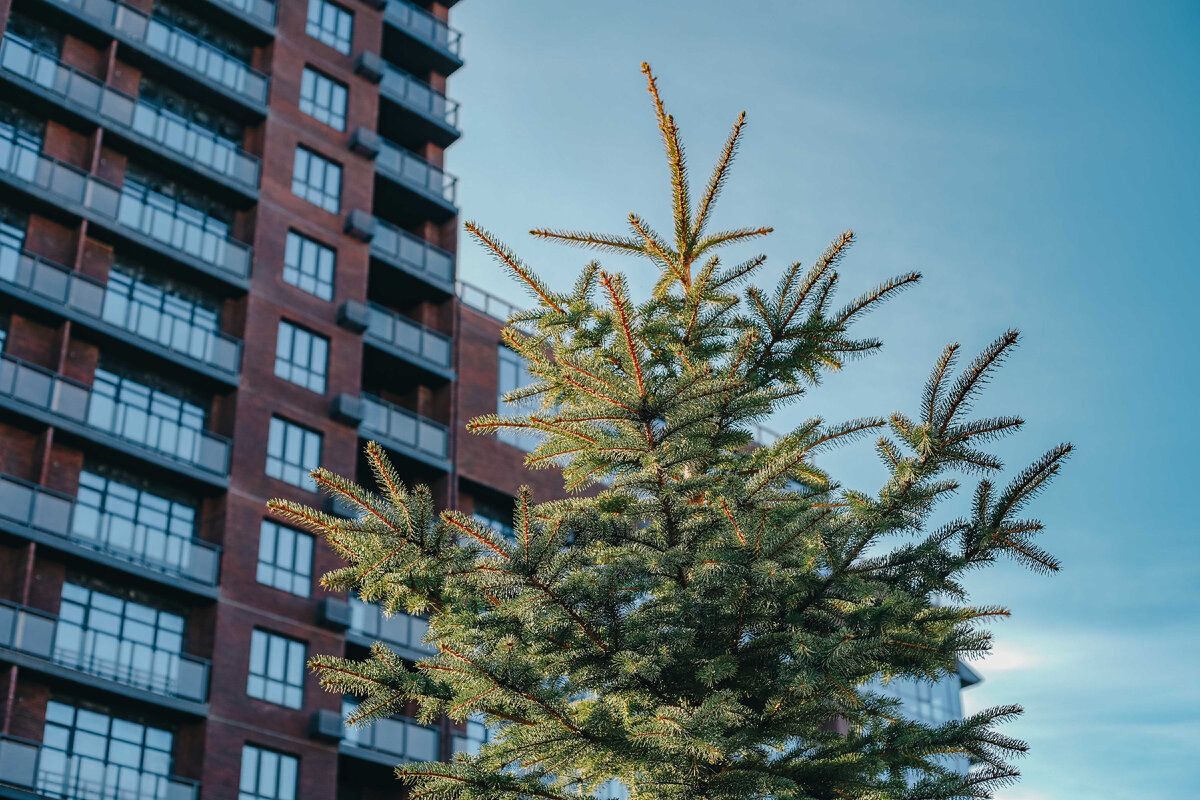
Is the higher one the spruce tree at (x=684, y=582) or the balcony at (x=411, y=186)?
the balcony at (x=411, y=186)

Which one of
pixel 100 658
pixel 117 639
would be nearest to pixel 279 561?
pixel 117 639

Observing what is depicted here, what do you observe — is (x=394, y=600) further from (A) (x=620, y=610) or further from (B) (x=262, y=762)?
(B) (x=262, y=762)

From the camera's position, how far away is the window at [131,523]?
1129 inches

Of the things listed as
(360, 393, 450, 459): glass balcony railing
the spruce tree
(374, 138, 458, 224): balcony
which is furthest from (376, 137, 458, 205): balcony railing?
the spruce tree

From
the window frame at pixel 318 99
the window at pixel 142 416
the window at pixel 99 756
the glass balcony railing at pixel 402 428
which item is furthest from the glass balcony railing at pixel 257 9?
the window at pixel 99 756

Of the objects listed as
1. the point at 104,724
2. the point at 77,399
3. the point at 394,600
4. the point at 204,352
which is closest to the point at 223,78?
the point at 204,352

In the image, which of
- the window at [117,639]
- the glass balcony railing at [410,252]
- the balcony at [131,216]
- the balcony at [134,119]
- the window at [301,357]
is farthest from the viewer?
the glass balcony railing at [410,252]

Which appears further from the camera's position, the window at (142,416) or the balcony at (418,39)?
the balcony at (418,39)

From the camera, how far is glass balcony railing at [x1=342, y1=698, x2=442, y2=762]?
3130 cm

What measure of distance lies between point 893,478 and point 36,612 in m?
23.5

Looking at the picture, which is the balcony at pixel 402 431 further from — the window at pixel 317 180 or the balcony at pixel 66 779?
the balcony at pixel 66 779

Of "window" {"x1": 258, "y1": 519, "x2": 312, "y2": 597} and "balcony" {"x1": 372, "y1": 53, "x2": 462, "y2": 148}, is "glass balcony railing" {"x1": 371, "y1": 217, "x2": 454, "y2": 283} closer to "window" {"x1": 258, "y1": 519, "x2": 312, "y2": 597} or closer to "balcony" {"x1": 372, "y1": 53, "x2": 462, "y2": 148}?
"balcony" {"x1": 372, "y1": 53, "x2": 462, "y2": 148}

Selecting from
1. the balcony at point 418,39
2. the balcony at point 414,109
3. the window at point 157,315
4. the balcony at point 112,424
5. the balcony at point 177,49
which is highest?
the balcony at point 418,39

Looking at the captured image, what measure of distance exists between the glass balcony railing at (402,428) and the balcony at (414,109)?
10.4 meters
